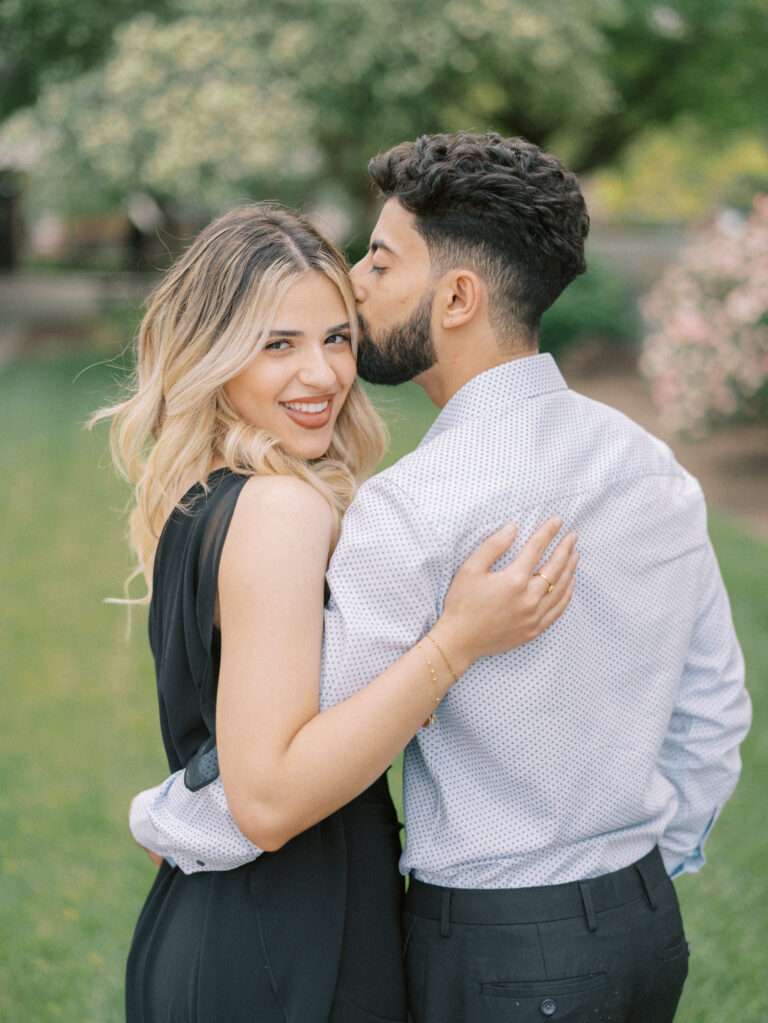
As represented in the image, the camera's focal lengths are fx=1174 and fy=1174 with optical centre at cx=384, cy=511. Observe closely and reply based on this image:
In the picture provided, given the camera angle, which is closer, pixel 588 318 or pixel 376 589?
pixel 376 589

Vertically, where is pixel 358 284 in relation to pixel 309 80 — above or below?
above

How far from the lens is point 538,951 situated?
199 cm

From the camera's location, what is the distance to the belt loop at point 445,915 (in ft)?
6.72

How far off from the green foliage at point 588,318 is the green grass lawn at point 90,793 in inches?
328

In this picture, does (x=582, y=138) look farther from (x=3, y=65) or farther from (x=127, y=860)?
(x=127, y=860)

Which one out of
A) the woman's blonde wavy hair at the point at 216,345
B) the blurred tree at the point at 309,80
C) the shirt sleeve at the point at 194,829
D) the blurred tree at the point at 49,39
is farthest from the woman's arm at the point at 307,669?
the blurred tree at the point at 49,39

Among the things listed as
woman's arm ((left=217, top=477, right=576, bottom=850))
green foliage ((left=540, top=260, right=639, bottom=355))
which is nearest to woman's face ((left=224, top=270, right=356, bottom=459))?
woman's arm ((left=217, top=477, right=576, bottom=850))

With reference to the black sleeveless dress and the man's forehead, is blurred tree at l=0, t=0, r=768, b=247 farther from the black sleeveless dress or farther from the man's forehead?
the black sleeveless dress

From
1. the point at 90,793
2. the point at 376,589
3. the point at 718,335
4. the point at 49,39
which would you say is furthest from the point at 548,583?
the point at 49,39

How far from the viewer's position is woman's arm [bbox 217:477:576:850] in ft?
6.07

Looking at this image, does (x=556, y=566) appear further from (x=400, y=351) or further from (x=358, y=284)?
(x=358, y=284)

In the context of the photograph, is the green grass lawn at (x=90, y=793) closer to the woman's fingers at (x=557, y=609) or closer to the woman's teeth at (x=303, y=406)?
the woman's teeth at (x=303, y=406)

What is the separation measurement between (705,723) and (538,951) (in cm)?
61

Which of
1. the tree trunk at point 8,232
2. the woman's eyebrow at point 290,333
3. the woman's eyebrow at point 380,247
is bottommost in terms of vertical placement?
the tree trunk at point 8,232
